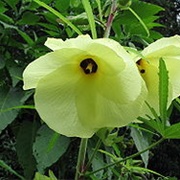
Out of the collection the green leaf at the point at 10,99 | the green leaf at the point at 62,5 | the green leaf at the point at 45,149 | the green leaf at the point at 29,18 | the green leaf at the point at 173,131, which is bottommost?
the green leaf at the point at 45,149

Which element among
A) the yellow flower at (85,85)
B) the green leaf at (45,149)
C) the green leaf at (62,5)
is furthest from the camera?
the green leaf at (62,5)

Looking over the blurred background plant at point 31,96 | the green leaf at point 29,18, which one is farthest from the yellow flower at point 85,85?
the green leaf at point 29,18

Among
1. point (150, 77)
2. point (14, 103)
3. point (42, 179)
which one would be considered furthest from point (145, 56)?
point (14, 103)

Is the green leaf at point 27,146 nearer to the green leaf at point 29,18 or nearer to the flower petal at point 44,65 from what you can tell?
the green leaf at point 29,18

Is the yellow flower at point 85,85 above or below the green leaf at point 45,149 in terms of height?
above

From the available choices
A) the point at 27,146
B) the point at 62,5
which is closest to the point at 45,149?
the point at 27,146

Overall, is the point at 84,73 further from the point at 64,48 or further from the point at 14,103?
the point at 14,103
